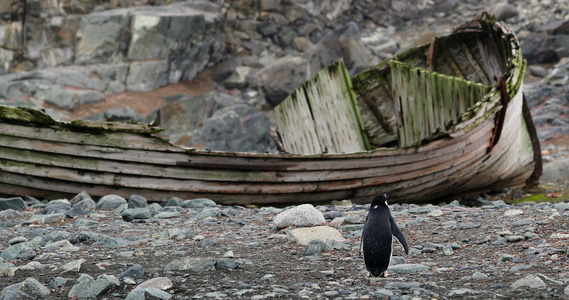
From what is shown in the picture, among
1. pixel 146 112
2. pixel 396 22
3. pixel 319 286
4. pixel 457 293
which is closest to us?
pixel 457 293

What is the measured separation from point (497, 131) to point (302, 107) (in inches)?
137

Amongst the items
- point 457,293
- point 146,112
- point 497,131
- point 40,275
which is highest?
point 146,112

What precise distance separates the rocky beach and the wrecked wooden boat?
344 millimetres

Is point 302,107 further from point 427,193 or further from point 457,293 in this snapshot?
point 457,293

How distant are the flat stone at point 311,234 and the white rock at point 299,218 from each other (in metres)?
0.29

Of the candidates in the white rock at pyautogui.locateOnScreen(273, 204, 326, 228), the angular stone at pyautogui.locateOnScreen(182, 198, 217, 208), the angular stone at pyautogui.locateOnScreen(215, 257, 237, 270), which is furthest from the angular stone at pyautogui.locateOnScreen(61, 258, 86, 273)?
the angular stone at pyautogui.locateOnScreen(182, 198, 217, 208)

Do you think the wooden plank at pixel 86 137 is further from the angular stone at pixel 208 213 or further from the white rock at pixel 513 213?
the white rock at pixel 513 213

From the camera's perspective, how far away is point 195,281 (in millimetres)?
3758

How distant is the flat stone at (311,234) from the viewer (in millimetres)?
4912

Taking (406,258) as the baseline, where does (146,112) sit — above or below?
above

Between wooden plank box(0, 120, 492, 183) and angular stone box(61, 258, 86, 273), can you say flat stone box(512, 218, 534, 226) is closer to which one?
wooden plank box(0, 120, 492, 183)

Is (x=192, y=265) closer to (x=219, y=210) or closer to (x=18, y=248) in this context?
(x=18, y=248)

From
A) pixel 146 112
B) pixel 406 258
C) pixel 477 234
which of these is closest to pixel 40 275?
pixel 406 258

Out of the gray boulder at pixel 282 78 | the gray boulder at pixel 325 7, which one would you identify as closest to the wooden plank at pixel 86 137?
the gray boulder at pixel 282 78
